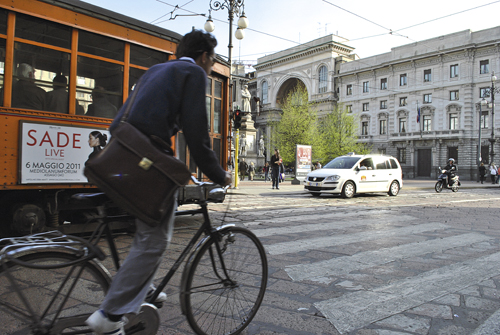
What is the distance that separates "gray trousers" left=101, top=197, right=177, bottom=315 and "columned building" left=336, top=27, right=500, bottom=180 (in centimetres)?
4271

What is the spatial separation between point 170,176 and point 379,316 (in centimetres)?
197

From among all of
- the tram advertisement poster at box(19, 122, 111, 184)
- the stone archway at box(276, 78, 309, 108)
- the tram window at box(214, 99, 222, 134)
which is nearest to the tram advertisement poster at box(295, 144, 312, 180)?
the tram window at box(214, 99, 222, 134)

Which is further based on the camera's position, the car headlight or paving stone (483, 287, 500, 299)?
the car headlight

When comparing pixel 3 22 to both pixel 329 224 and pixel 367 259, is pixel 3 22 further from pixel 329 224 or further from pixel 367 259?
pixel 329 224

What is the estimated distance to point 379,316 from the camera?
2.84m

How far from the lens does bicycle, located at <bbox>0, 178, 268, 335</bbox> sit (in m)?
1.82

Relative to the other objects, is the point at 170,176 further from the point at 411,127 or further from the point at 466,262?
the point at 411,127

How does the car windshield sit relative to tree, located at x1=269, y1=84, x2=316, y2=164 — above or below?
below

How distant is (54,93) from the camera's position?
521 cm

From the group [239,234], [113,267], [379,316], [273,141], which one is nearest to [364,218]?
[379,316]

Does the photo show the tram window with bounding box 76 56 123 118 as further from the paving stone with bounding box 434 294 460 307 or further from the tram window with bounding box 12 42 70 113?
the paving stone with bounding box 434 294 460 307

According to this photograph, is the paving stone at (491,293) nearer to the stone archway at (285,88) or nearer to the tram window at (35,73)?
the tram window at (35,73)

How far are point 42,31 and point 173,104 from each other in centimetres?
416

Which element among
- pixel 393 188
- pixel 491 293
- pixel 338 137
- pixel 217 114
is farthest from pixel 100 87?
pixel 338 137
